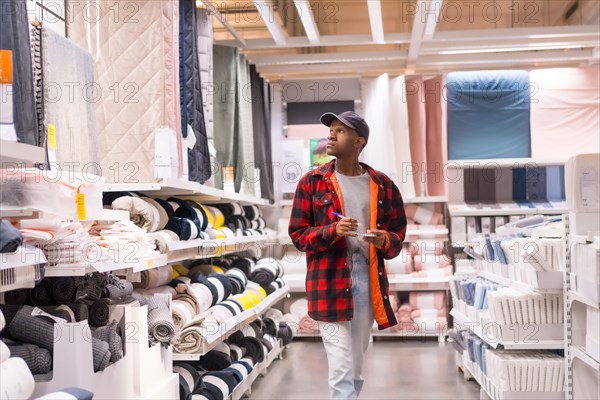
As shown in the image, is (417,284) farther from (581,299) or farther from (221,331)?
(581,299)

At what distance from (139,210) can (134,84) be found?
702 mm

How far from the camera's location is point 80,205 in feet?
9.13

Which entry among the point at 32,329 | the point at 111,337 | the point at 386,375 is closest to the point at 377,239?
the point at 111,337

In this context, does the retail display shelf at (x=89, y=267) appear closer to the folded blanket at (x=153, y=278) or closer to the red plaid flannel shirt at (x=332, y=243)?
the red plaid flannel shirt at (x=332, y=243)

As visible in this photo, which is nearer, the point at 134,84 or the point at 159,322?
the point at 159,322

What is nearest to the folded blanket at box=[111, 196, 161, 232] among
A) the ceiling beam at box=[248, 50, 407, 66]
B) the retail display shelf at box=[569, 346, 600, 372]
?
the retail display shelf at box=[569, 346, 600, 372]

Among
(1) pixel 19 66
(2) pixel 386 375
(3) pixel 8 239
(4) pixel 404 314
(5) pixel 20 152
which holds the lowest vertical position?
(2) pixel 386 375

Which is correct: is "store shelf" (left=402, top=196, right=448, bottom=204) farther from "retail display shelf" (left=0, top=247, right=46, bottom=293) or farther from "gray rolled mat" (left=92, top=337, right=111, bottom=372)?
"retail display shelf" (left=0, top=247, right=46, bottom=293)

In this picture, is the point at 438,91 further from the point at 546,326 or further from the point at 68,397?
the point at 68,397

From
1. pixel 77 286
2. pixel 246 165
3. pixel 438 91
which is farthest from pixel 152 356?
pixel 438 91

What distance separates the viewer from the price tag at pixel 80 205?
2770 millimetres

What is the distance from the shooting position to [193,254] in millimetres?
4492

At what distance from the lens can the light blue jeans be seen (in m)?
3.42

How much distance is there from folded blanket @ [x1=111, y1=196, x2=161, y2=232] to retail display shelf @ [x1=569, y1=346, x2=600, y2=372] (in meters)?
2.17
